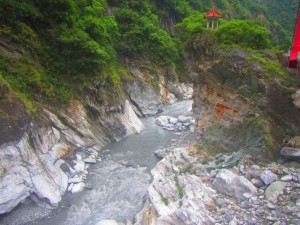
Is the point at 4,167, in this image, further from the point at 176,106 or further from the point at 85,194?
the point at 176,106

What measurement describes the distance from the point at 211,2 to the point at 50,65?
4130cm

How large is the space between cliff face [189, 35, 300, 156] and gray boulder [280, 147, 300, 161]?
16.9 inches

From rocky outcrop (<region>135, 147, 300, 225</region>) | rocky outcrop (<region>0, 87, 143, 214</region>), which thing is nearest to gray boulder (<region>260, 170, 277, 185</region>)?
rocky outcrop (<region>135, 147, 300, 225</region>)

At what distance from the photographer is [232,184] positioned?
9008mm

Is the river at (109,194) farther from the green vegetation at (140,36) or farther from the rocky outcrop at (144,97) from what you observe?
the green vegetation at (140,36)

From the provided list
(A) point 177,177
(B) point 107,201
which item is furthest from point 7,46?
(A) point 177,177

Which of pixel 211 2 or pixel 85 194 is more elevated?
pixel 211 2

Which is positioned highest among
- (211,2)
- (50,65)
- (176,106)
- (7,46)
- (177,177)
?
(211,2)

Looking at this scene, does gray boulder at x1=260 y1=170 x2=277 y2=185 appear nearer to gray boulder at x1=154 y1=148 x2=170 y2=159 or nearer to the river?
the river

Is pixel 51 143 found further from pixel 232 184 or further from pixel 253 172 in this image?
pixel 253 172

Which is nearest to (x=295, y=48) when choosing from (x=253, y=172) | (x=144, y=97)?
(x=253, y=172)

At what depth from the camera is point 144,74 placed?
A: 99.9 feet

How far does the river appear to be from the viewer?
37.9 ft

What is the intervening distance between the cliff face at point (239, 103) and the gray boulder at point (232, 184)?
6.43 ft
